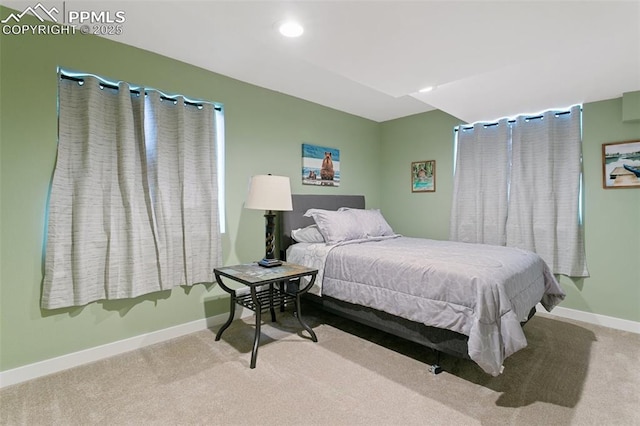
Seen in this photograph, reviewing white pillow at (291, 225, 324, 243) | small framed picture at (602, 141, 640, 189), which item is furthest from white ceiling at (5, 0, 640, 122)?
white pillow at (291, 225, 324, 243)

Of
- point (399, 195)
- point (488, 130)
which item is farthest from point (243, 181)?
point (488, 130)

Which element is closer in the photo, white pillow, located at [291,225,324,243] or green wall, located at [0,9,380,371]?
green wall, located at [0,9,380,371]

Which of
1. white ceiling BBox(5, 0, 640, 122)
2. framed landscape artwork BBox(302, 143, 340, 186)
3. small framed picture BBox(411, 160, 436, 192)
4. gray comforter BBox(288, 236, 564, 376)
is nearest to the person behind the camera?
white ceiling BBox(5, 0, 640, 122)

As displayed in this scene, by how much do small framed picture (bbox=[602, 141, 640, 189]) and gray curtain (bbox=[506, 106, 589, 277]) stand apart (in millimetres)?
213

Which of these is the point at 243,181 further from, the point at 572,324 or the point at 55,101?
the point at 572,324

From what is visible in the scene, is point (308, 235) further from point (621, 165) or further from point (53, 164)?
Result: point (621, 165)

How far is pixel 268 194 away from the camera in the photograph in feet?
8.99

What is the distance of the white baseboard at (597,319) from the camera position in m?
3.06

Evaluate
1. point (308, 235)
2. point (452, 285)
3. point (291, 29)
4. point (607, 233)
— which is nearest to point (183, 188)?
point (308, 235)

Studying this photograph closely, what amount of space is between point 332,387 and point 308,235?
162cm

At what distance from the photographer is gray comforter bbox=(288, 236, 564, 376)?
1.90 metres

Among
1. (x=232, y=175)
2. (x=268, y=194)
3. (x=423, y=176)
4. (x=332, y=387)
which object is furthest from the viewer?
(x=423, y=176)

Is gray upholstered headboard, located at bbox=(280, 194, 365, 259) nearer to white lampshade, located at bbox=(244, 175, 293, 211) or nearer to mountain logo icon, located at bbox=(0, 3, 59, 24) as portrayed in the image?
white lampshade, located at bbox=(244, 175, 293, 211)

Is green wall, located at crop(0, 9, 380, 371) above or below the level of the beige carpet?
above
